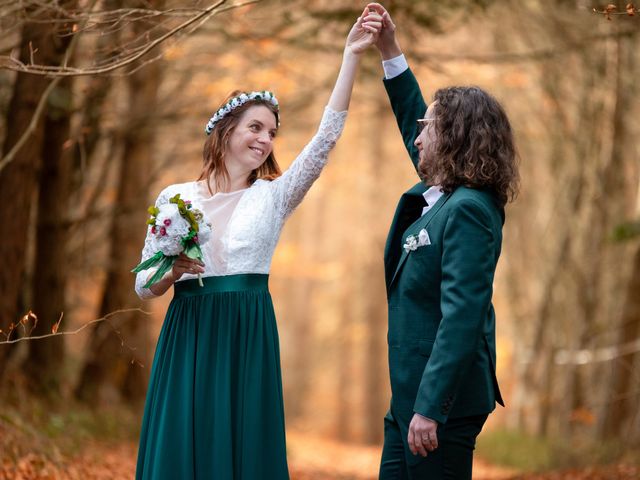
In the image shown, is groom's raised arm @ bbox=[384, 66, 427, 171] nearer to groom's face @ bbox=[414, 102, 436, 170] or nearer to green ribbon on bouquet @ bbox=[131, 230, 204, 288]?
groom's face @ bbox=[414, 102, 436, 170]

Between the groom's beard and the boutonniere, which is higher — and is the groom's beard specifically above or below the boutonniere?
above

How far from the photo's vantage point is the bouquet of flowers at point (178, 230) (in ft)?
11.2

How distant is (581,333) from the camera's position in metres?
11.5

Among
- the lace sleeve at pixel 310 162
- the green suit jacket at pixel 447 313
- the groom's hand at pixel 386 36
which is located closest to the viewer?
the green suit jacket at pixel 447 313

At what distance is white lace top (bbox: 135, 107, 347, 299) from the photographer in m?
3.68

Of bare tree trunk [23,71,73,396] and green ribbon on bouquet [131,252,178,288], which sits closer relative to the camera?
green ribbon on bouquet [131,252,178,288]

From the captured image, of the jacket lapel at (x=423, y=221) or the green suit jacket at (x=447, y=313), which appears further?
the jacket lapel at (x=423, y=221)

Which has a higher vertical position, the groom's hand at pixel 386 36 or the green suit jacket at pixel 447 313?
the groom's hand at pixel 386 36

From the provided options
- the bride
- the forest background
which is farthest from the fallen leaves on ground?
the bride

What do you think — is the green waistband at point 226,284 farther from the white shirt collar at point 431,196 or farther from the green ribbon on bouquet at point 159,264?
the white shirt collar at point 431,196

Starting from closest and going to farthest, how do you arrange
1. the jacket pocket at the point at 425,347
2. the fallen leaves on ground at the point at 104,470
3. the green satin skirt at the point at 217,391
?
the jacket pocket at the point at 425,347, the green satin skirt at the point at 217,391, the fallen leaves on ground at the point at 104,470

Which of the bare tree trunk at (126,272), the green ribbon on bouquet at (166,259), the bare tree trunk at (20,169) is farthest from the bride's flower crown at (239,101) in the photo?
the bare tree trunk at (126,272)

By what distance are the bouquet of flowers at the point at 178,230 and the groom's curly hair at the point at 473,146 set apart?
3.08 ft

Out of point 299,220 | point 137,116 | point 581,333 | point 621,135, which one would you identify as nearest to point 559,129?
point 621,135
